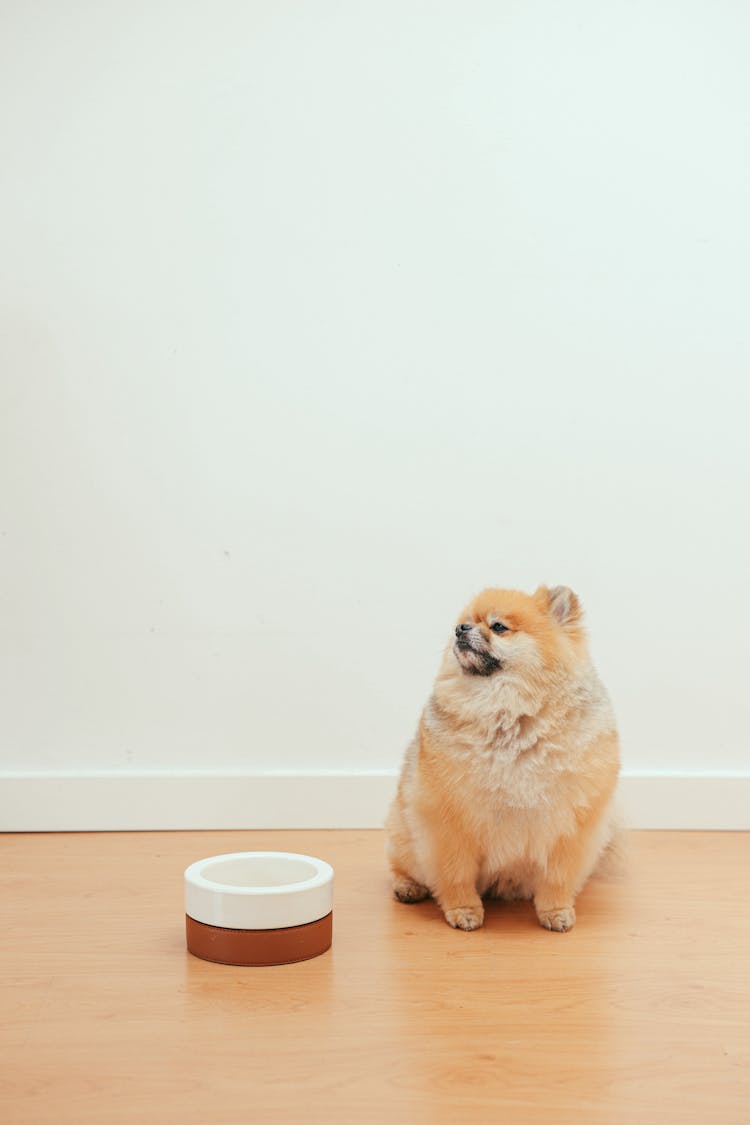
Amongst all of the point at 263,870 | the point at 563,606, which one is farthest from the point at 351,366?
the point at 263,870

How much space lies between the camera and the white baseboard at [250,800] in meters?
2.25

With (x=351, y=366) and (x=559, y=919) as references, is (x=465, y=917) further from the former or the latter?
(x=351, y=366)

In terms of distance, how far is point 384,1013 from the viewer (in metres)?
1.29

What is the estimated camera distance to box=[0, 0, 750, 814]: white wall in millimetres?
2293

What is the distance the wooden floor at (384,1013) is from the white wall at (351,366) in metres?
→ 0.54

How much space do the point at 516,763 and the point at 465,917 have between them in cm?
27

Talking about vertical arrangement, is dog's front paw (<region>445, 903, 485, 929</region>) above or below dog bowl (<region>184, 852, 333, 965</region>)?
below

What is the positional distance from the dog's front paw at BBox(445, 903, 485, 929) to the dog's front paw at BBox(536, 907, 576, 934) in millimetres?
104

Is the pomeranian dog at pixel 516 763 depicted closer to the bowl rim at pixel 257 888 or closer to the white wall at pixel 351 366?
the bowl rim at pixel 257 888

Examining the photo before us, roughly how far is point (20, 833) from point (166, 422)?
3.22ft

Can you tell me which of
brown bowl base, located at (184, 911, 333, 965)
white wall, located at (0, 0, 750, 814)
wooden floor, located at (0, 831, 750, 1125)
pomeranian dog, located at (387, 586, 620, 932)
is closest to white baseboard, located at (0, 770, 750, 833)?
white wall, located at (0, 0, 750, 814)

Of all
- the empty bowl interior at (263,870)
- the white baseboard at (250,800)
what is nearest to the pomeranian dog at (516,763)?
the empty bowl interior at (263,870)

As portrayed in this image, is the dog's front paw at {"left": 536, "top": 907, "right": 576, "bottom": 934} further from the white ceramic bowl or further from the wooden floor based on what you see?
the white ceramic bowl

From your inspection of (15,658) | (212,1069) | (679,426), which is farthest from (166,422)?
(212,1069)
